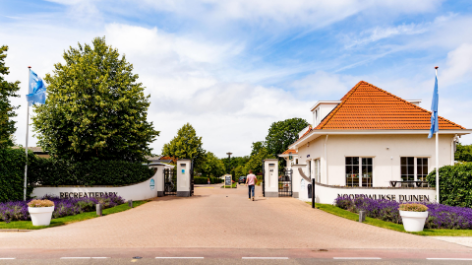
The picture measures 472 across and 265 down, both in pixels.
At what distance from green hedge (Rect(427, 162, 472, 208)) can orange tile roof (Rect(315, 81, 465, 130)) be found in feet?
13.7

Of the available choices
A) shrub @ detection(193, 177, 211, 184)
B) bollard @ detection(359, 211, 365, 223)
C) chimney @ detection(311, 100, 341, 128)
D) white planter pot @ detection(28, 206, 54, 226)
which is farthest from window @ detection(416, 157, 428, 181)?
shrub @ detection(193, 177, 211, 184)

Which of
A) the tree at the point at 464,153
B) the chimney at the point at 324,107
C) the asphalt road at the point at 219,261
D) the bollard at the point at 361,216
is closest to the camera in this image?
the asphalt road at the point at 219,261

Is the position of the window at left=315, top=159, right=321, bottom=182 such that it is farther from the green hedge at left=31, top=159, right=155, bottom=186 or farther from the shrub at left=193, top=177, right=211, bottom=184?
the shrub at left=193, top=177, right=211, bottom=184

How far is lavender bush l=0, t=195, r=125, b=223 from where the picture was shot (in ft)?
45.7

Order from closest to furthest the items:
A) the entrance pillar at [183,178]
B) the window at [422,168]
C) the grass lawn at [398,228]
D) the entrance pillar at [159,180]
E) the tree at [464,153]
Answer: the grass lawn at [398,228]
the window at [422,168]
the entrance pillar at [183,178]
the entrance pillar at [159,180]
the tree at [464,153]

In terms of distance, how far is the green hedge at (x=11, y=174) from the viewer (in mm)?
16391

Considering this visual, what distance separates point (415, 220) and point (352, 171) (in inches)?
350

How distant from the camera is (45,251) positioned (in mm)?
8867

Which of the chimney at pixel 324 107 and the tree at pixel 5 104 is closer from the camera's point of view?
the tree at pixel 5 104

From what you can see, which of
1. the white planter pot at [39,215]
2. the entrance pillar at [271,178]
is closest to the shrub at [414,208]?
the white planter pot at [39,215]

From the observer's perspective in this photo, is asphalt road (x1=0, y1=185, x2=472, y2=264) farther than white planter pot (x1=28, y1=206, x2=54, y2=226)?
No

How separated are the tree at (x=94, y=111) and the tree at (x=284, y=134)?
4365 cm

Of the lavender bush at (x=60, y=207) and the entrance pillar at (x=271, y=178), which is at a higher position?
the entrance pillar at (x=271, y=178)

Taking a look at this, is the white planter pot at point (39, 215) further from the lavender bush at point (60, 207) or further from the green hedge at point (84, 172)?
the green hedge at point (84, 172)
